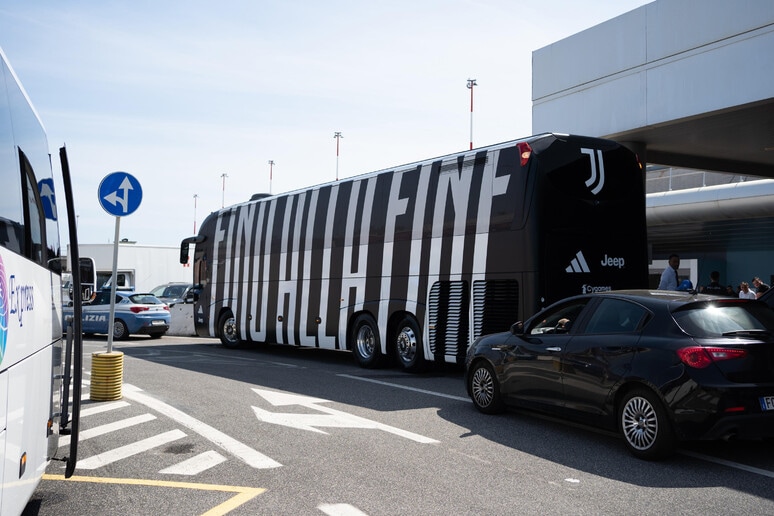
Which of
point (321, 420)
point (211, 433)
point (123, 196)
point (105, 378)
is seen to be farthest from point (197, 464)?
point (123, 196)

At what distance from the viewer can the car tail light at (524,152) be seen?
37.7ft

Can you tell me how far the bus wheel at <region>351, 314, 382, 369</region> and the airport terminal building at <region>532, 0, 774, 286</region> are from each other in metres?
5.98

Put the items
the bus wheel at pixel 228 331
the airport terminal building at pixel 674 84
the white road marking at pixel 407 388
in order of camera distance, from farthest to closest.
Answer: the bus wheel at pixel 228 331 → the airport terminal building at pixel 674 84 → the white road marking at pixel 407 388

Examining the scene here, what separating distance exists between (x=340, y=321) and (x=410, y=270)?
8.27ft

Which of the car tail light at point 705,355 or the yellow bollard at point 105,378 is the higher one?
the car tail light at point 705,355

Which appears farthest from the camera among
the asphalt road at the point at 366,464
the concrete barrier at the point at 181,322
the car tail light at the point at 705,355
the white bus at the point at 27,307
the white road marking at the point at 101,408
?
the concrete barrier at the point at 181,322

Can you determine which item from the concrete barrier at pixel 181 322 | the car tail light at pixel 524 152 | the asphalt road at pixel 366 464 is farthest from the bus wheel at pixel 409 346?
the concrete barrier at pixel 181 322

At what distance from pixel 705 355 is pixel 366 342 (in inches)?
354

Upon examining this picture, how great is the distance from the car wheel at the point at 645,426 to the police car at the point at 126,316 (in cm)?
1957

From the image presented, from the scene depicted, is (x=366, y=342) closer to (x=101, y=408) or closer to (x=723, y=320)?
(x=101, y=408)

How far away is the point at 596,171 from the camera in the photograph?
12.0m

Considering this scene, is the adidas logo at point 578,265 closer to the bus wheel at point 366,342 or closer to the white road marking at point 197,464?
the bus wheel at point 366,342

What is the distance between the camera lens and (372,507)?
5.39 meters

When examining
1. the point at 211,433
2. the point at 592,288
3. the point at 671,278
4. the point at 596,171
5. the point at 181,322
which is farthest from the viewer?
the point at 181,322
